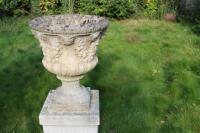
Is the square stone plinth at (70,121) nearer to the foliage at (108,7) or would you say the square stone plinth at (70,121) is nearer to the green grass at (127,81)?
the green grass at (127,81)

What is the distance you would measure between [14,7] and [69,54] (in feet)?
19.2

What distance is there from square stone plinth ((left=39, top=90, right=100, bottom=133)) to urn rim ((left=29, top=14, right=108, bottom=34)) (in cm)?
82

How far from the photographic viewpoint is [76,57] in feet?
10.2

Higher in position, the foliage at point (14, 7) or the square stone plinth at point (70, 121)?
the foliage at point (14, 7)

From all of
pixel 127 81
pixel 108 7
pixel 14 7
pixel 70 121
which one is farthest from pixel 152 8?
pixel 70 121

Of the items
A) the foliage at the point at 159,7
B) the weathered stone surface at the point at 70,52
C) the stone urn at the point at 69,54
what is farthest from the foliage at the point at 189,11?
the weathered stone surface at the point at 70,52

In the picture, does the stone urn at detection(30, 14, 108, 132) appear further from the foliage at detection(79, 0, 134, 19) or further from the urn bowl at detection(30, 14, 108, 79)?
the foliage at detection(79, 0, 134, 19)

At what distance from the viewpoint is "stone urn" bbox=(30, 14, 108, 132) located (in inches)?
115

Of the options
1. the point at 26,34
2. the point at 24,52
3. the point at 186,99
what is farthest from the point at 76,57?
the point at 26,34

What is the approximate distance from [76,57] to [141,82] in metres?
2.30

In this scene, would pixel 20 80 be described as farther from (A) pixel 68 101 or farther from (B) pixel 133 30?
(B) pixel 133 30

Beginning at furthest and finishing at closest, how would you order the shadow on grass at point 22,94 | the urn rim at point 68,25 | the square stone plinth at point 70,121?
the shadow on grass at point 22,94 < the square stone plinth at point 70,121 < the urn rim at point 68,25

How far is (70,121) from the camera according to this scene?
129 inches

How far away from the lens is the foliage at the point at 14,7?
836cm
